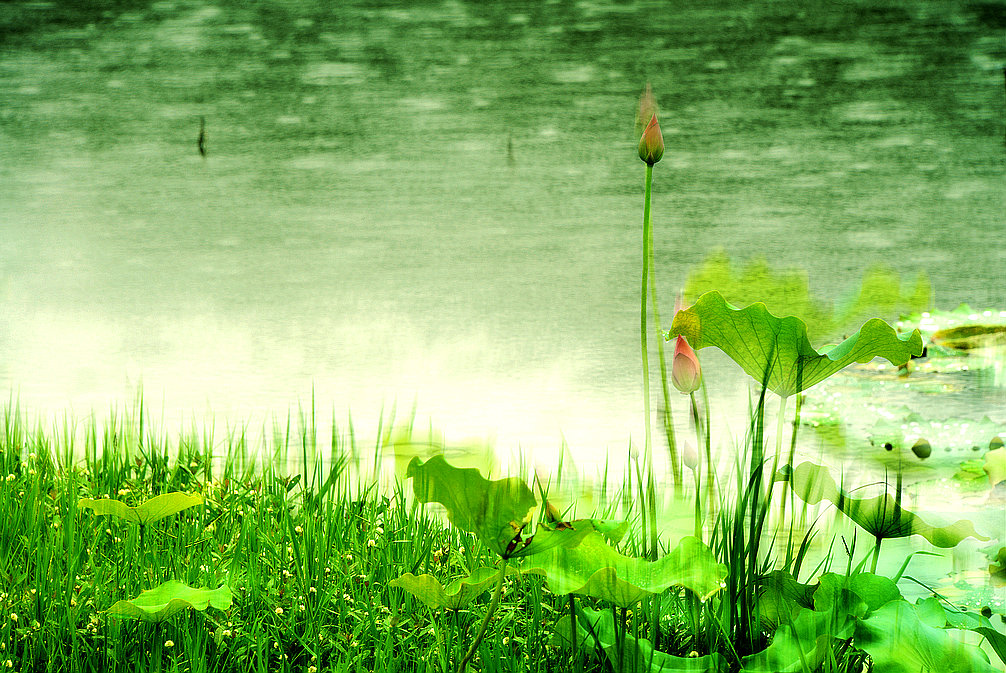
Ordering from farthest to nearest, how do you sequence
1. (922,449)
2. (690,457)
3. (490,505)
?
(922,449), (690,457), (490,505)

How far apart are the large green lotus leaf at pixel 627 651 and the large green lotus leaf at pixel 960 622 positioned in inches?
8.1

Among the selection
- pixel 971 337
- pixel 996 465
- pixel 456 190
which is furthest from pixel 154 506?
pixel 971 337

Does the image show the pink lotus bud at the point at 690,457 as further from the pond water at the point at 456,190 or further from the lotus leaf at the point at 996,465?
the pond water at the point at 456,190

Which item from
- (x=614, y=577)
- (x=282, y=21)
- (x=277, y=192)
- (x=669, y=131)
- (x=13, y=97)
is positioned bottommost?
(x=614, y=577)

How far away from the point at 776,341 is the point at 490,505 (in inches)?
14.2

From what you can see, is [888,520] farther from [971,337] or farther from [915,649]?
[971,337]

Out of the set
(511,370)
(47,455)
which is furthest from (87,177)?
(511,370)

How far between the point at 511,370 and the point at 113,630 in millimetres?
1190

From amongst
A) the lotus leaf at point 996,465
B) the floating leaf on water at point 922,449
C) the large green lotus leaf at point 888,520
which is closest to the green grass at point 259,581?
the large green lotus leaf at point 888,520

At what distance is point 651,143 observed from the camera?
0.80 m

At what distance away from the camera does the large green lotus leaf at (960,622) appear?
0.68 meters

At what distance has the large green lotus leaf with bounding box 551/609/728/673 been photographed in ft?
2.25

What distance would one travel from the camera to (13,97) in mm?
2717

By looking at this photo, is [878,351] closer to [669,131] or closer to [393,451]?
[393,451]
